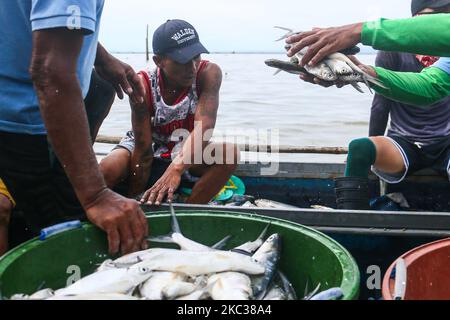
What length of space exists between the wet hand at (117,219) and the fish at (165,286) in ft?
0.68

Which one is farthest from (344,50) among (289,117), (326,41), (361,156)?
(289,117)

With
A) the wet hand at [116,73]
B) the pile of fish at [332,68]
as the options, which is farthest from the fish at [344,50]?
the wet hand at [116,73]

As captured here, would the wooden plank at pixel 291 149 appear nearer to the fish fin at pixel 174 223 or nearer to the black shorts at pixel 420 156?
the black shorts at pixel 420 156

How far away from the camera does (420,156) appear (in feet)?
12.8

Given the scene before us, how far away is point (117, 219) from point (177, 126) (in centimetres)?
215

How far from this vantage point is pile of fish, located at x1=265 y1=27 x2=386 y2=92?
2865 mm

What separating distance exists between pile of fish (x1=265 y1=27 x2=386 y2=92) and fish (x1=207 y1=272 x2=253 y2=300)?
1437 millimetres

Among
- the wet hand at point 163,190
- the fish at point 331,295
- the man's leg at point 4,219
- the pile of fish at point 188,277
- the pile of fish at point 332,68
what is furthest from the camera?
the wet hand at point 163,190

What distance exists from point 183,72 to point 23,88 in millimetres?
1774

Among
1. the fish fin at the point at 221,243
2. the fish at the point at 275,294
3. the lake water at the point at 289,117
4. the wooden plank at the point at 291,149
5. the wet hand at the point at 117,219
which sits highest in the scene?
the wet hand at the point at 117,219

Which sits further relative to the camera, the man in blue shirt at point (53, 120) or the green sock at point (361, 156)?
the green sock at point (361, 156)

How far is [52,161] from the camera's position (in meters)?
2.47

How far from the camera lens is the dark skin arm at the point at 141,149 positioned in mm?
3799
